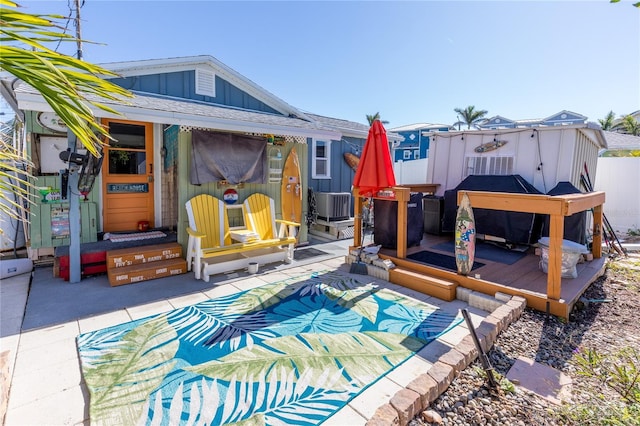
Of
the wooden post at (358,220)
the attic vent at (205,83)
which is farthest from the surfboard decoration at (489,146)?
the attic vent at (205,83)

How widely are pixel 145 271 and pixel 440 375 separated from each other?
13.3ft

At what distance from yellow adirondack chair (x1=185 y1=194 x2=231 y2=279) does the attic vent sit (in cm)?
322

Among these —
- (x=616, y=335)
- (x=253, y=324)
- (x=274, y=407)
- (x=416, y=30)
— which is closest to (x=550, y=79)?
(x=416, y=30)

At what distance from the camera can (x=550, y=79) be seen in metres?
7.35

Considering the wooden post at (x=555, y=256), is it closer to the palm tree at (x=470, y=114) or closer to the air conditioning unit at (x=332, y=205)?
the air conditioning unit at (x=332, y=205)

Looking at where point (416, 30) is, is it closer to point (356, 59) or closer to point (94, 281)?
point (356, 59)

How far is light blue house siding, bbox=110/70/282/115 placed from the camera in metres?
6.36

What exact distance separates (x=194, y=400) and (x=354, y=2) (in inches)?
318

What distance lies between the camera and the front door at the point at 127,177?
5617mm

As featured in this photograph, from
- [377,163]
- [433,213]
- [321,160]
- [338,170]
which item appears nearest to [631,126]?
[338,170]

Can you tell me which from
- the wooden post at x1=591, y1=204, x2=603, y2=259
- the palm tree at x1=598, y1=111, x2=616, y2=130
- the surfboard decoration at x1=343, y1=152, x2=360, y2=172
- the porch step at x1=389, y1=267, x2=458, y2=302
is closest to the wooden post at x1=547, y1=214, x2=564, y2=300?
the porch step at x1=389, y1=267, x2=458, y2=302

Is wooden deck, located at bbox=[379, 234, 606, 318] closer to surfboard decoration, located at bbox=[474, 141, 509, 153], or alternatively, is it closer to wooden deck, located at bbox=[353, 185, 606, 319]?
wooden deck, located at bbox=[353, 185, 606, 319]

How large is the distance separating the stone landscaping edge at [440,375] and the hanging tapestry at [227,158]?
4217mm

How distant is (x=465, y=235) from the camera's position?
3.97 metres
